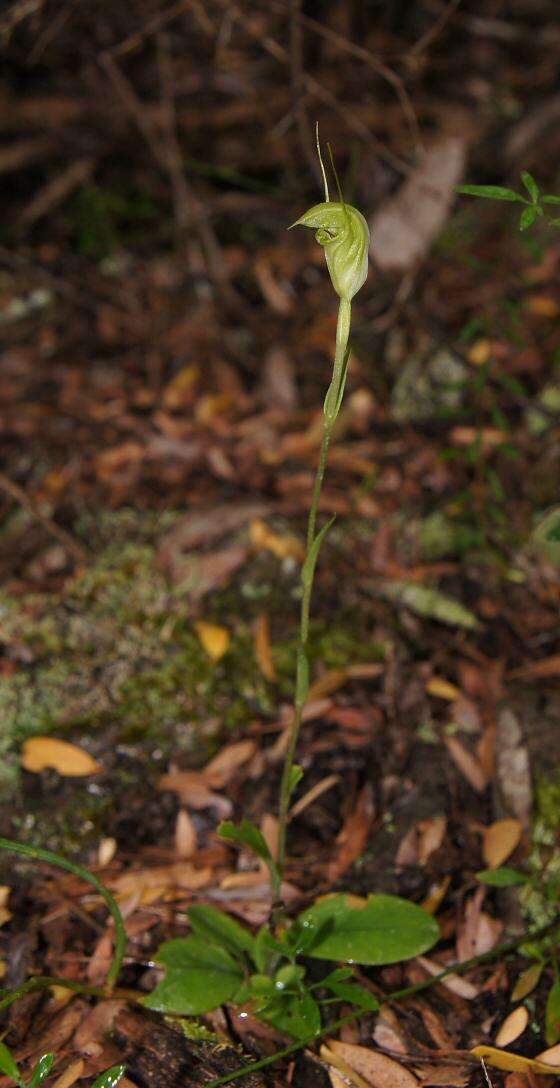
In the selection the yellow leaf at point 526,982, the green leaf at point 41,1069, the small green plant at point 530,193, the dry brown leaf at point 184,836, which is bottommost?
the dry brown leaf at point 184,836

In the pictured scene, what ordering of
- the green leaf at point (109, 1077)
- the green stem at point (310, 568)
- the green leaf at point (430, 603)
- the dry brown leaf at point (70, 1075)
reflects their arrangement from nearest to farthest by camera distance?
the green stem at point (310, 568) → the green leaf at point (109, 1077) → the dry brown leaf at point (70, 1075) → the green leaf at point (430, 603)

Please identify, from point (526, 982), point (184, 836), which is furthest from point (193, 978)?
point (526, 982)

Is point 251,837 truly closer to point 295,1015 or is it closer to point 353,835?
point 295,1015

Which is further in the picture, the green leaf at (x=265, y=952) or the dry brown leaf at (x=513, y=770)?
the dry brown leaf at (x=513, y=770)

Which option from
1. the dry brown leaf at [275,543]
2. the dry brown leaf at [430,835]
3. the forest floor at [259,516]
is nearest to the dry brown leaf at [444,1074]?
the forest floor at [259,516]

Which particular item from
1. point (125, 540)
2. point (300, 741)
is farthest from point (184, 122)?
point (300, 741)

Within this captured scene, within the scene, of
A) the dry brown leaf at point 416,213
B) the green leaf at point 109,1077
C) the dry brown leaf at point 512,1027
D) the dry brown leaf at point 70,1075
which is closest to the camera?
the green leaf at point 109,1077

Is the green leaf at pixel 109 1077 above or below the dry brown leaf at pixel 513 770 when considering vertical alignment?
above

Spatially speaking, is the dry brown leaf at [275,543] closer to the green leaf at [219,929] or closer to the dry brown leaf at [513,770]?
the dry brown leaf at [513,770]
